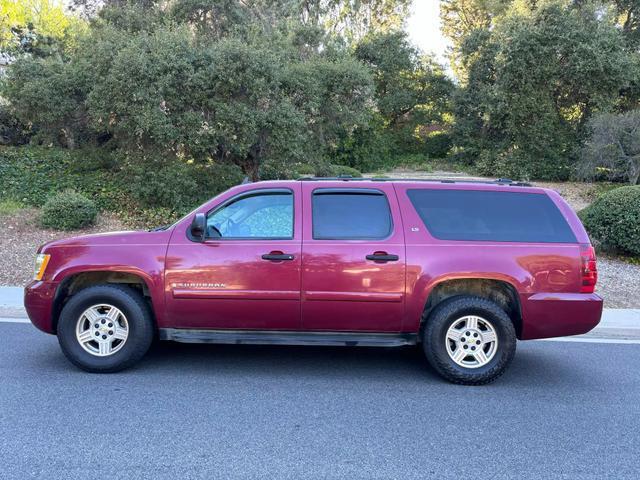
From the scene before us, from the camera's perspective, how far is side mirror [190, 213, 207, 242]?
217 inches

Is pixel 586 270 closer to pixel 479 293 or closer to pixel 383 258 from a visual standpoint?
pixel 479 293

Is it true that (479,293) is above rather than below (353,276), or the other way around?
below

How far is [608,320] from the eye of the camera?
26.8 feet

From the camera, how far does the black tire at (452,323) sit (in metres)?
5.48

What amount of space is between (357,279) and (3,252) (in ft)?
28.2

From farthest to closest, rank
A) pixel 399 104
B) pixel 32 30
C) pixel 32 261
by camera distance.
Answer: pixel 399 104
pixel 32 30
pixel 32 261

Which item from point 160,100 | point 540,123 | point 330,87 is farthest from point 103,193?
point 540,123

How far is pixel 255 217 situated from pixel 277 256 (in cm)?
53

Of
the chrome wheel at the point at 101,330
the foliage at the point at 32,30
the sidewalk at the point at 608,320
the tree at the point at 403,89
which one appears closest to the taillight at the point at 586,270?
the sidewalk at the point at 608,320

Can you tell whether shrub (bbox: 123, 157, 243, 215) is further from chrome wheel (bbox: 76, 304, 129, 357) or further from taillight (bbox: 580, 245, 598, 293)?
taillight (bbox: 580, 245, 598, 293)

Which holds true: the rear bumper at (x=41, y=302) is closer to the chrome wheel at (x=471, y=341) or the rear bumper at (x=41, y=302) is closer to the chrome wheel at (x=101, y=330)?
the chrome wheel at (x=101, y=330)

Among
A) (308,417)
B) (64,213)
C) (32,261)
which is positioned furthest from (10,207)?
(308,417)

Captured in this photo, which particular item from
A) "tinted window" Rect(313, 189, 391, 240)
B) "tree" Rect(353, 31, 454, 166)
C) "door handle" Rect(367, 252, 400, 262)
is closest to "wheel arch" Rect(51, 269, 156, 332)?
"tinted window" Rect(313, 189, 391, 240)

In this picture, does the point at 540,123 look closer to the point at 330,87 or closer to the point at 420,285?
the point at 330,87
